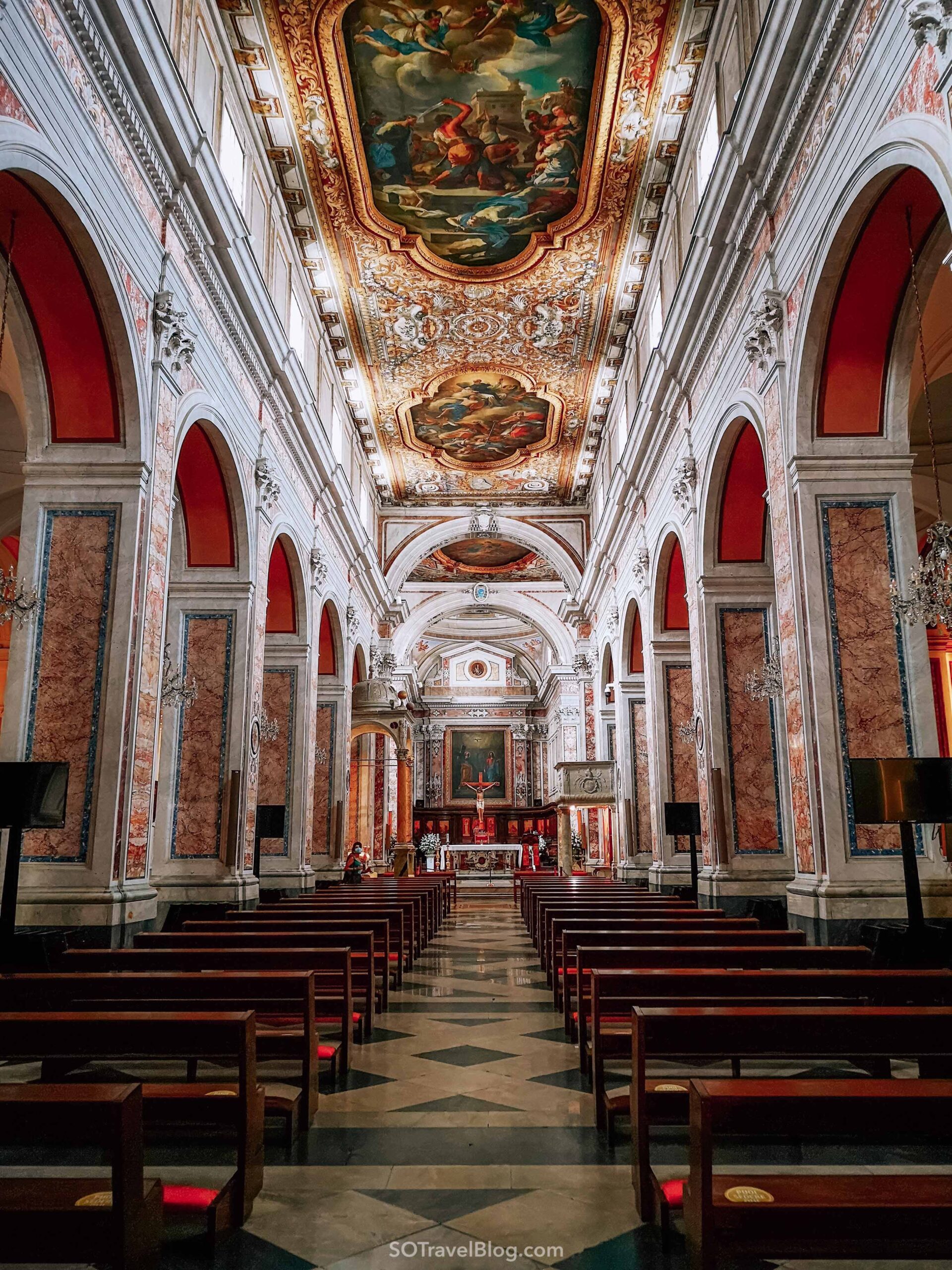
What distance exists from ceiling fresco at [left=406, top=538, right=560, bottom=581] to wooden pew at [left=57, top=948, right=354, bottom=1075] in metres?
19.4

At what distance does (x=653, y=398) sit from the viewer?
12359 mm

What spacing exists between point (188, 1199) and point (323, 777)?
45.3 feet

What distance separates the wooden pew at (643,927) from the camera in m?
5.94

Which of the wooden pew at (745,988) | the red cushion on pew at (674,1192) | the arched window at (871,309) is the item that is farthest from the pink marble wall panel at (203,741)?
the red cushion on pew at (674,1192)

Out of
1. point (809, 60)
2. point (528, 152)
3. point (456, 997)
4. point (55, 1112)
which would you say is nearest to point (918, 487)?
point (528, 152)

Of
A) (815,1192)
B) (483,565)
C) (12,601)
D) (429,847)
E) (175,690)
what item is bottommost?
(815,1192)

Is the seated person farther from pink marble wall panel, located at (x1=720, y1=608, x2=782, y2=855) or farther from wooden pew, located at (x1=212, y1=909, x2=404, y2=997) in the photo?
wooden pew, located at (x1=212, y1=909, x2=404, y2=997)

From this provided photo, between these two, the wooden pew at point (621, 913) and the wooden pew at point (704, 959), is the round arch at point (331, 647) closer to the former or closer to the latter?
the wooden pew at point (621, 913)

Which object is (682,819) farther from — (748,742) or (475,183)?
(475,183)

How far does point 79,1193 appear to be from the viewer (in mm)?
2170

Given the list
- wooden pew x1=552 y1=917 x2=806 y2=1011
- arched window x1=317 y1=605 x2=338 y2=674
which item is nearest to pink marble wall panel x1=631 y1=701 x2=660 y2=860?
arched window x1=317 y1=605 x2=338 y2=674

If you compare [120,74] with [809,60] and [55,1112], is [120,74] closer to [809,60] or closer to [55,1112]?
[809,60]

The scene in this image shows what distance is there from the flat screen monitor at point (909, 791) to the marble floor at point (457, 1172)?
195 cm

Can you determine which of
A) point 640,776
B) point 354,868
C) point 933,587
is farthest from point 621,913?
point 354,868
